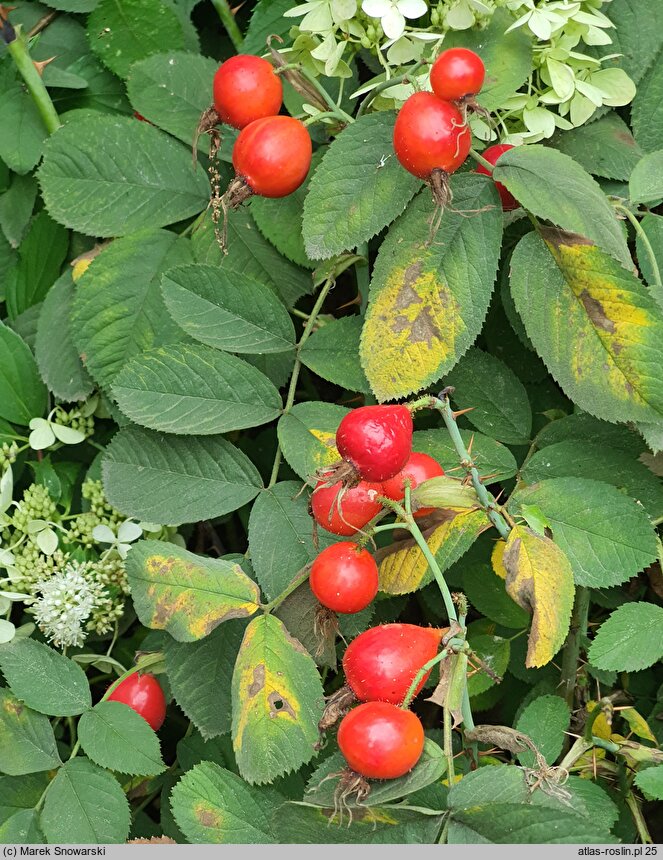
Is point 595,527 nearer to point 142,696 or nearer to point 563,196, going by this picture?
point 563,196

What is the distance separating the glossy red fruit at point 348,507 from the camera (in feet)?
2.53

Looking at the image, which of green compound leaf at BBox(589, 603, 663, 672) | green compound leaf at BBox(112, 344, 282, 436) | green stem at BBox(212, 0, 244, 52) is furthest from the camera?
green stem at BBox(212, 0, 244, 52)

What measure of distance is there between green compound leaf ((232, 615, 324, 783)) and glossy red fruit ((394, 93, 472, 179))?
18.3 inches

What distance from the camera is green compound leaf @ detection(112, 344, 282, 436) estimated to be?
3.10 feet

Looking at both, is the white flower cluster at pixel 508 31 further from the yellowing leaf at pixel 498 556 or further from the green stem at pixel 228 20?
the yellowing leaf at pixel 498 556

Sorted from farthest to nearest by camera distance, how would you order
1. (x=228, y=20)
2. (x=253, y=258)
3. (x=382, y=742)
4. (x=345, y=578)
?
(x=228, y=20) < (x=253, y=258) < (x=345, y=578) < (x=382, y=742)

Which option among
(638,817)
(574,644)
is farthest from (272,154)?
(638,817)

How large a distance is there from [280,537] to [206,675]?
160 millimetres

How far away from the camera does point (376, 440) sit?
27.3 inches

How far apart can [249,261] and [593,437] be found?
1.46 feet

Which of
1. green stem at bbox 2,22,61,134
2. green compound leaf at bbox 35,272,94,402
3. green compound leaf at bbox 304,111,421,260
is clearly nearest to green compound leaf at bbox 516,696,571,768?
green compound leaf at bbox 304,111,421,260

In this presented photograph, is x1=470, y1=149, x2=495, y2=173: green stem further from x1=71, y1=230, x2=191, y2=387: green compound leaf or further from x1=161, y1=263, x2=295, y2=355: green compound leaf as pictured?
x1=71, y1=230, x2=191, y2=387: green compound leaf

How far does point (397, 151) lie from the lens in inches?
32.7

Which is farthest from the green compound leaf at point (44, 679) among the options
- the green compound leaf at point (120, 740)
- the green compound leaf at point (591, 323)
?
the green compound leaf at point (591, 323)
